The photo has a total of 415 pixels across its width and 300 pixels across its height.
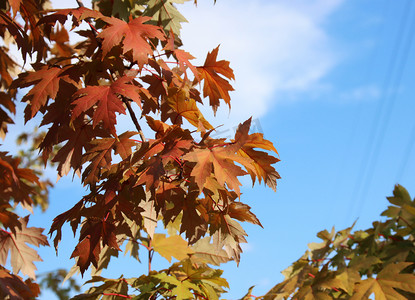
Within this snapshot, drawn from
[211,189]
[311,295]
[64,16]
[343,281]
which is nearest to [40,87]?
[64,16]

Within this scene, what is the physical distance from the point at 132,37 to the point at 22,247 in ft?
5.79

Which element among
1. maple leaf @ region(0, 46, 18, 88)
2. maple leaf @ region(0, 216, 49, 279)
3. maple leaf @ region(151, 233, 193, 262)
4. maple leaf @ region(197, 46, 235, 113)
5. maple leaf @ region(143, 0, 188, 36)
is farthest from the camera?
maple leaf @ region(0, 46, 18, 88)

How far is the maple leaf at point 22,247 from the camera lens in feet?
8.98

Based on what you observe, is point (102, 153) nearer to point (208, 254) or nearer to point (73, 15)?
point (73, 15)

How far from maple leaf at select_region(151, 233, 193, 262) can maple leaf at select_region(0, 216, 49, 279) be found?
0.98 m

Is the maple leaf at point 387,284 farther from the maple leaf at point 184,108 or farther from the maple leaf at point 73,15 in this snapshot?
the maple leaf at point 73,15

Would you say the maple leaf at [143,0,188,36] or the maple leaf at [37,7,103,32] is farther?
the maple leaf at [143,0,188,36]

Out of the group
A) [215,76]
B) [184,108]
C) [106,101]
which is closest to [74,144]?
[106,101]

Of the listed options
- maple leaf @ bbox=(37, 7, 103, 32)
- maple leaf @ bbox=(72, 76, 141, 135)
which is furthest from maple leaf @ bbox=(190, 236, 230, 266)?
maple leaf @ bbox=(37, 7, 103, 32)

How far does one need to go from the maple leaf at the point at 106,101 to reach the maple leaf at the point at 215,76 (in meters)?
0.49

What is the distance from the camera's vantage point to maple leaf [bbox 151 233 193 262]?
2.22 m

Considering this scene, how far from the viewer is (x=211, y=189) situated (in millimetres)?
1501

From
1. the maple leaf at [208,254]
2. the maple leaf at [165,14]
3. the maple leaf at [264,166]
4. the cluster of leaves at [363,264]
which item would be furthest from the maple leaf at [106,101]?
the cluster of leaves at [363,264]

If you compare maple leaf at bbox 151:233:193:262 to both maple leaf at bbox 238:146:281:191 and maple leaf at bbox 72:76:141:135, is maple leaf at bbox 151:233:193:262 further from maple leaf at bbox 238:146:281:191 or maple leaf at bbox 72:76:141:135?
maple leaf at bbox 72:76:141:135
